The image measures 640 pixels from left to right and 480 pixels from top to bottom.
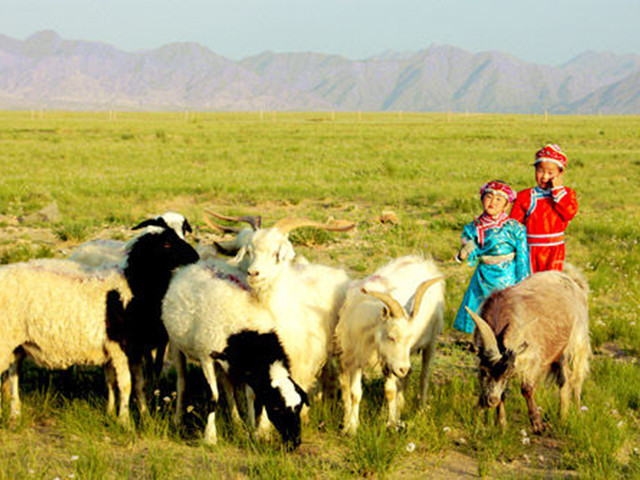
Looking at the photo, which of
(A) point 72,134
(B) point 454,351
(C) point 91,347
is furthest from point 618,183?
(A) point 72,134

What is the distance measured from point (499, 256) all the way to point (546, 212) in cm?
75

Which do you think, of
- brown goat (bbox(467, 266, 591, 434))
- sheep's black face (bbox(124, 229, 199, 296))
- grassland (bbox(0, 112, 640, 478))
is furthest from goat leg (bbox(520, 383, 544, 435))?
sheep's black face (bbox(124, 229, 199, 296))

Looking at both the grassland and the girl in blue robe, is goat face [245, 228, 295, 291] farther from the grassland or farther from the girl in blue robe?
the girl in blue robe

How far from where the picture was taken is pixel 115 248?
7840mm

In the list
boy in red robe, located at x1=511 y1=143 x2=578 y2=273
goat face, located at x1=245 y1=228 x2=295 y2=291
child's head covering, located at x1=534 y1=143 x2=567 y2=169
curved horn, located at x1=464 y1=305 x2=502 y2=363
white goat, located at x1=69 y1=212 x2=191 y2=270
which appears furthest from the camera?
A: white goat, located at x1=69 y1=212 x2=191 y2=270

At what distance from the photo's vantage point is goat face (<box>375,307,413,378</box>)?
523 centimetres

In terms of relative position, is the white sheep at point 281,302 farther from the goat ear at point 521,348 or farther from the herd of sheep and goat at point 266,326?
the goat ear at point 521,348

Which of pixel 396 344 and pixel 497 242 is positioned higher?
pixel 497 242

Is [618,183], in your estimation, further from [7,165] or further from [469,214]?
[7,165]

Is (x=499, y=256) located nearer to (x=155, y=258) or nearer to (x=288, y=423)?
(x=288, y=423)

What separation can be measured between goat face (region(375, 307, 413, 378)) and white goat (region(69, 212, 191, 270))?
9.30ft

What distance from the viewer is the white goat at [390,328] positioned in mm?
5285

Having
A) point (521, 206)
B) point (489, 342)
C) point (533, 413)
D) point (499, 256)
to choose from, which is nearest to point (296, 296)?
point (489, 342)

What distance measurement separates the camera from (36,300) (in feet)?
18.8
